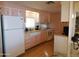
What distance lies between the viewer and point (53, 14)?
375cm

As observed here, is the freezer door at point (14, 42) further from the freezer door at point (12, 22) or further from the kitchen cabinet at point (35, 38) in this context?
the kitchen cabinet at point (35, 38)

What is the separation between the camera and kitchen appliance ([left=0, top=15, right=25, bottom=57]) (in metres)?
2.35

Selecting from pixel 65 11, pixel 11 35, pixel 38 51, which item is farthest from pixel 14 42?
pixel 65 11

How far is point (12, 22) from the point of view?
2555 mm

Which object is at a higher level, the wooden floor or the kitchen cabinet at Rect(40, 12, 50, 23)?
the kitchen cabinet at Rect(40, 12, 50, 23)

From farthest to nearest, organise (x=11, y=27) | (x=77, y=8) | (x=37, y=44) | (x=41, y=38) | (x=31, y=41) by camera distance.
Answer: (x=41, y=38) → (x=37, y=44) → (x=31, y=41) → (x=77, y=8) → (x=11, y=27)

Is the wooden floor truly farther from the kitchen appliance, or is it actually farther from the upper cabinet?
the upper cabinet

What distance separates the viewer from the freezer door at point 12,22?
2.39 metres

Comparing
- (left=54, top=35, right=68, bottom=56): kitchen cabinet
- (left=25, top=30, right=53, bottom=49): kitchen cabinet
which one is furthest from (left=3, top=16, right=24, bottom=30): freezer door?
(left=54, top=35, right=68, bottom=56): kitchen cabinet

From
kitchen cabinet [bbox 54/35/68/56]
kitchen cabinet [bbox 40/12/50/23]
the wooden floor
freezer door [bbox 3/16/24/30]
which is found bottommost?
the wooden floor

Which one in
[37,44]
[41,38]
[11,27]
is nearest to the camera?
[11,27]

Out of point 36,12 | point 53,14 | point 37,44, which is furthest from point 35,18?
point 37,44

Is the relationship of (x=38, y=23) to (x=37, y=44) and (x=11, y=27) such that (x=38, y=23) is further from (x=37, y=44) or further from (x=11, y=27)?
(x=11, y=27)

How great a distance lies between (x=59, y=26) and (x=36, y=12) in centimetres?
102
